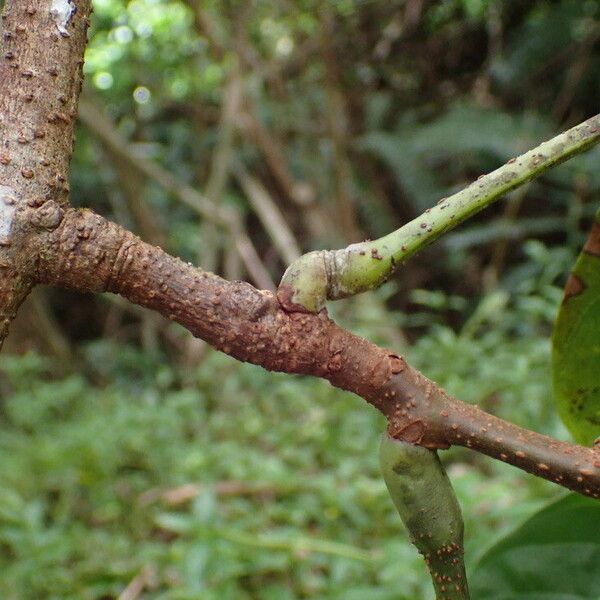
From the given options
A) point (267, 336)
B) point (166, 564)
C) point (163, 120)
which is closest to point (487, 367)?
point (166, 564)

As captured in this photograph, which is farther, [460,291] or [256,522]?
[460,291]

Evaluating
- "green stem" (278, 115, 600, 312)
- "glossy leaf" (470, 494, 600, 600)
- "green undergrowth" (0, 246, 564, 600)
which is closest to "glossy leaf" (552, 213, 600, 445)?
"glossy leaf" (470, 494, 600, 600)

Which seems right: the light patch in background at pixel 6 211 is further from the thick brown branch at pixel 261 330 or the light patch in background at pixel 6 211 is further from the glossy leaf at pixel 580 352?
the glossy leaf at pixel 580 352

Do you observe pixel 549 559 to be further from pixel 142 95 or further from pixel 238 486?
pixel 142 95

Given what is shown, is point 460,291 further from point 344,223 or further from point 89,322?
point 89,322

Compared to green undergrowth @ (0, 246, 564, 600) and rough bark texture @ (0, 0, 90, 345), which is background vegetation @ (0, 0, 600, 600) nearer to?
green undergrowth @ (0, 246, 564, 600)

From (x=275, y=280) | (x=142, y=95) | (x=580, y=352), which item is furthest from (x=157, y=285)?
(x=142, y=95)
